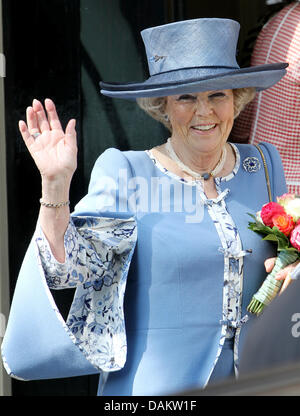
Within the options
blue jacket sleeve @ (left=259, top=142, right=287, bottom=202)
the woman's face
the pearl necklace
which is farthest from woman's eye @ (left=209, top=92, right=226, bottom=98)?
blue jacket sleeve @ (left=259, top=142, right=287, bottom=202)

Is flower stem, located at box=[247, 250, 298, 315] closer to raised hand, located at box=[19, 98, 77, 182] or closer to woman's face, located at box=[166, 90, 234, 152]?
woman's face, located at box=[166, 90, 234, 152]

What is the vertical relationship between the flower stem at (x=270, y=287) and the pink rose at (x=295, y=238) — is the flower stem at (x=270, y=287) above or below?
below

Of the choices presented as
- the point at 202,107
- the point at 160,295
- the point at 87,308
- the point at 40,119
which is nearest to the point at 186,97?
the point at 202,107

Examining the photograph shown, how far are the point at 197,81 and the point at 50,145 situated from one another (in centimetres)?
57

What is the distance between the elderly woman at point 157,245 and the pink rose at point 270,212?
105 mm

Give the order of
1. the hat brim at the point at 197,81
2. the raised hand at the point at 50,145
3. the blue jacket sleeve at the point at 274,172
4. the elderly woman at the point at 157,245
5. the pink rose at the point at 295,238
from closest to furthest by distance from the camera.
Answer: the raised hand at the point at 50,145, the elderly woman at the point at 157,245, the pink rose at the point at 295,238, the hat brim at the point at 197,81, the blue jacket sleeve at the point at 274,172

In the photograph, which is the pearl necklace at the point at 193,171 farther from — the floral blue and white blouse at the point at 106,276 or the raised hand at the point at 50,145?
the raised hand at the point at 50,145

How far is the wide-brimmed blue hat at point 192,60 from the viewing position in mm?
2734

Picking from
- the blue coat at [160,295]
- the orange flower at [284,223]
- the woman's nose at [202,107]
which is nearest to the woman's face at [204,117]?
the woman's nose at [202,107]

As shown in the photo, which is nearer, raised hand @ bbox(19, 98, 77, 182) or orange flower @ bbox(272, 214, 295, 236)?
raised hand @ bbox(19, 98, 77, 182)

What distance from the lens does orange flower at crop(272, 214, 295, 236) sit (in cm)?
261

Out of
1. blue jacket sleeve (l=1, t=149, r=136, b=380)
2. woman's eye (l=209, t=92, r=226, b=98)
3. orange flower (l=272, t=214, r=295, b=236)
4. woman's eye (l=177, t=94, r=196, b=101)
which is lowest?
blue jacket sleeve (l=1, t=149, r=136, b=380)

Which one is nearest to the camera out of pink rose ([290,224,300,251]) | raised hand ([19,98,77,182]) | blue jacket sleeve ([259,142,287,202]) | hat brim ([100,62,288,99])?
raised hand ([19,98,77,182])
